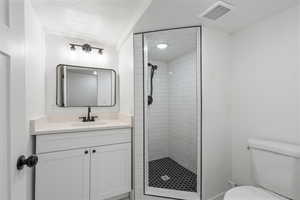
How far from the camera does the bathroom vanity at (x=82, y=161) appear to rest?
1361 mm

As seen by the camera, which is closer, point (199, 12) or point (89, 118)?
point (199, 12)

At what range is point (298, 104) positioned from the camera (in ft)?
4.08

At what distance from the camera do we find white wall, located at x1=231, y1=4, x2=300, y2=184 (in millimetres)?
1279

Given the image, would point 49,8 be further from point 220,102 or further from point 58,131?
point 220,102

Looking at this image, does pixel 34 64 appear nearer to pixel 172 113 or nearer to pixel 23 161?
pixel 23 161

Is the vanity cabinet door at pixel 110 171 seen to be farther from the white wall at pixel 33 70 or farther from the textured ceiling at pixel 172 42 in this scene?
the textured ceiling at pixel 172 42

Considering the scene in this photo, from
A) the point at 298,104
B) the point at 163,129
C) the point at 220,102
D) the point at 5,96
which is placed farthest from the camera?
the point at 163,129

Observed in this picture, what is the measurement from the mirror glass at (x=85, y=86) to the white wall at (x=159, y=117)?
2.94 ft

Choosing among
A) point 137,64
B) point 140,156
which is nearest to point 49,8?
point 137,64

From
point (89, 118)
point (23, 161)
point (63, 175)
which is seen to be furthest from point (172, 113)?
point (23, 161)

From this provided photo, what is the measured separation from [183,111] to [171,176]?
1073 mm

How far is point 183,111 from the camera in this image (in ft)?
8.46

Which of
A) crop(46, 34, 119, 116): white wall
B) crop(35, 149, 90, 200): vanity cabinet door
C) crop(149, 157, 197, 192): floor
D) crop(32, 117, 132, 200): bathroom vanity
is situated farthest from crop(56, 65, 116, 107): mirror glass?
crop(149, 157, 197, 192): floor

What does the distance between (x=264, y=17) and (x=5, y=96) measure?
2103 millimetres
